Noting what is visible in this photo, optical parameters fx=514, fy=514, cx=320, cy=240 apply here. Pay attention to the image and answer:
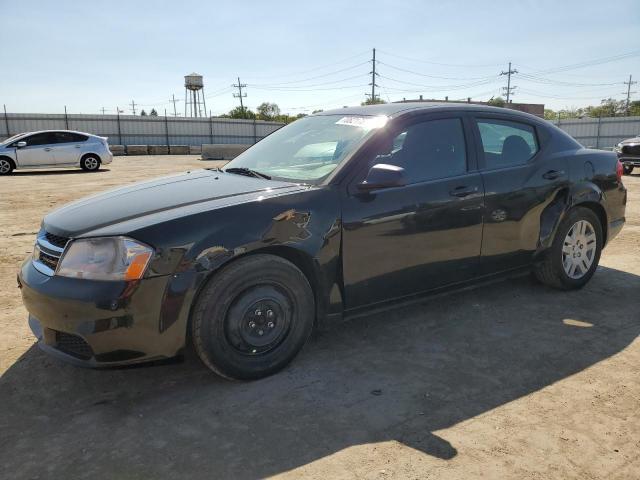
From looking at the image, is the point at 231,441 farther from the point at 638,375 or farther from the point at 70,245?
the point at 638,375

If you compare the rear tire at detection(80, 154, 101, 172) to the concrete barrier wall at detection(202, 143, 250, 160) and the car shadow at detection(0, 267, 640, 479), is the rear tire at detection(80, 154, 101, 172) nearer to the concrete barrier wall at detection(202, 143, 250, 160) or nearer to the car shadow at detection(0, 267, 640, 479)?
the concrete barrier wall at detection(202, 143, 250, 160)

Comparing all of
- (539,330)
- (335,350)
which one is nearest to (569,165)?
(539,330)

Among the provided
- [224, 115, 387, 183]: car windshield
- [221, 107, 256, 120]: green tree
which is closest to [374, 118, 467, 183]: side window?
[224, 115, 387, 183]: car windshield

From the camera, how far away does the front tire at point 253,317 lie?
2.72 m

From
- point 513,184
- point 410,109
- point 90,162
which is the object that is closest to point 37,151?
point 90,162

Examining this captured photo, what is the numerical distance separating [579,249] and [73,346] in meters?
3.99

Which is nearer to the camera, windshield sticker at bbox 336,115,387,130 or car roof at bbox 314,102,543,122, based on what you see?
windshield sticker at bbox 336,115,387,130

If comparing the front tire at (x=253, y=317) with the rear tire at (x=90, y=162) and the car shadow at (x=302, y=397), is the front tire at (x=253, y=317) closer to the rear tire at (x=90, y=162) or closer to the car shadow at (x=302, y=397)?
the car shadow at (x=302, y=397)

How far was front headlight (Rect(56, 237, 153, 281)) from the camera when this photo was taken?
253 centimetres

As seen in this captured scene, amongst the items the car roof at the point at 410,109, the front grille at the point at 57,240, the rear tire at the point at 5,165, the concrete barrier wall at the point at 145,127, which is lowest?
the front grille at the point at 57,240

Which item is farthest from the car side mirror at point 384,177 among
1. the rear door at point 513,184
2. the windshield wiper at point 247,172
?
the rear door at point 513,184

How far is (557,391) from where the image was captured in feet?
9.30

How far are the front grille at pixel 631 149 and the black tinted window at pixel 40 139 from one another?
18.0 meters

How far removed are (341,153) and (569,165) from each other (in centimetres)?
215
